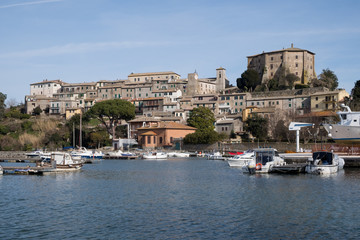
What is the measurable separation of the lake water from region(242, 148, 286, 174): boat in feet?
11.1

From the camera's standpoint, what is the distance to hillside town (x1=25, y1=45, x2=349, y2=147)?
303 ft

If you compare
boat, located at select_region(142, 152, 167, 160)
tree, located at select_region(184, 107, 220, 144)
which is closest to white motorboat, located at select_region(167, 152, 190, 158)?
boat, located at select_region(142, 152, 167, 160)

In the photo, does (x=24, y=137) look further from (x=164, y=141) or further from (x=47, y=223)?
(x=47, y=223)

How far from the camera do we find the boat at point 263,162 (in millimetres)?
44562

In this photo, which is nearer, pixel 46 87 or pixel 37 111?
pixel 37 111

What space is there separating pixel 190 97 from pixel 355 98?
133 ft

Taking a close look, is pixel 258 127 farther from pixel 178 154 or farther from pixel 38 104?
pixel 38 104

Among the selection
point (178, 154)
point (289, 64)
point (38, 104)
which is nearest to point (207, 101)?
point (289, 64)

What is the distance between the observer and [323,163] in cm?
4519

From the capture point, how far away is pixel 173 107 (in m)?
110

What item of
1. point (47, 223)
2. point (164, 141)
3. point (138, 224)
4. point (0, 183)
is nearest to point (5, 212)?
point (47, 223)

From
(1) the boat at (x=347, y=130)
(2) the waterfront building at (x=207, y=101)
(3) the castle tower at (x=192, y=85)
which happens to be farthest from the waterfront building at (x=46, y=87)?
(1) the boat at (x=347, y=130)

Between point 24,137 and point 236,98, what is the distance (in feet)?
157

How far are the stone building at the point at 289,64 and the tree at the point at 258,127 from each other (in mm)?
29493
